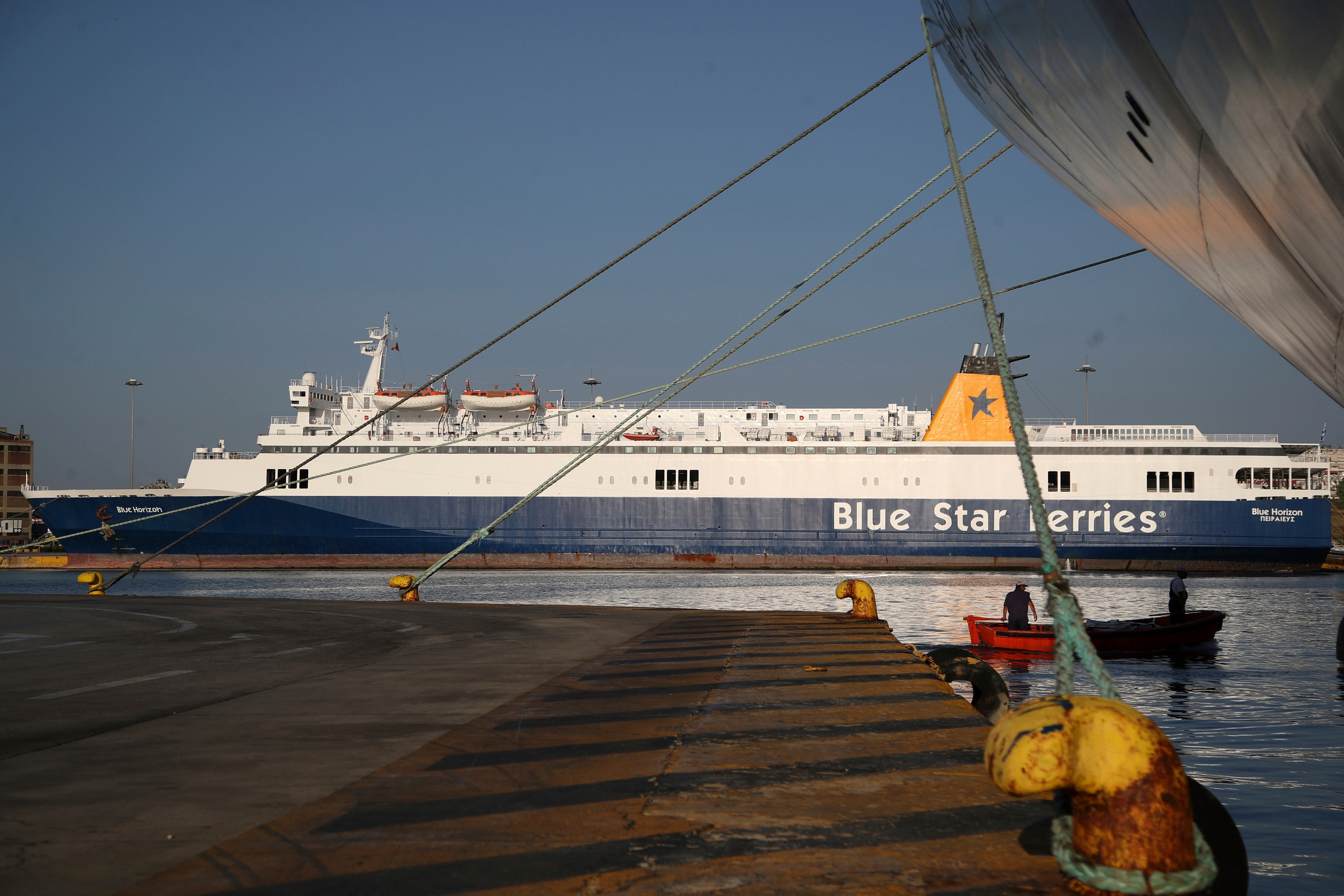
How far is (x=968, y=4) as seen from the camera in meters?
5.95

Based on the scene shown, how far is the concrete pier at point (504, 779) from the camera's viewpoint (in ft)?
10.1

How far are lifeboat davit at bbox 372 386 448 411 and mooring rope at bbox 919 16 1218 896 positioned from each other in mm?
47351

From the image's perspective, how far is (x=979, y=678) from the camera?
382 inches

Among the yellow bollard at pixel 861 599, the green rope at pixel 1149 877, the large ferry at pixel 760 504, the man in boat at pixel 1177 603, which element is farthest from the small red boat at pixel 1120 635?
the large ferry at pixel 760 504

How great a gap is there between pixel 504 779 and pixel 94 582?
62.7 ft

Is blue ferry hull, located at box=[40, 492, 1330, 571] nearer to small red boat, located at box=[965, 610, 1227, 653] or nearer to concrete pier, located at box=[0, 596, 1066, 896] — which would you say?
small red boat, located at box=[965, 610, 1227, 653]

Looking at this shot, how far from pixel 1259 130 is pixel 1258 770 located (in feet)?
23.4

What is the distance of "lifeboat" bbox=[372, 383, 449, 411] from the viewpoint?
50344 mm

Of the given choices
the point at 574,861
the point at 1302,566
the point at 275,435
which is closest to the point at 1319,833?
the point at 574,861

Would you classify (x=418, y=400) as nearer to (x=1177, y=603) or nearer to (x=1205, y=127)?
(x=1177, y=603)

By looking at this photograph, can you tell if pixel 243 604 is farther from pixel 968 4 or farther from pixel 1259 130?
pixel 1259 130

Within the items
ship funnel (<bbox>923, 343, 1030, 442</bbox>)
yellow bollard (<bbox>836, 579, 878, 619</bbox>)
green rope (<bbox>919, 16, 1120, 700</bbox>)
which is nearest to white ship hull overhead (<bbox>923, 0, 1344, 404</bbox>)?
green rope (<bbox>919, 16, 1120, 700</bbox>)

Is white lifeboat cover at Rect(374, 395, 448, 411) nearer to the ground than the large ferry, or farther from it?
farther from it

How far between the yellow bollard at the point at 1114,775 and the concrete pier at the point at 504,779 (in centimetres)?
36
